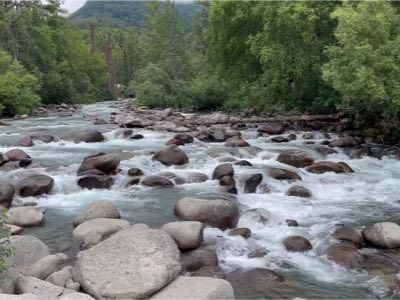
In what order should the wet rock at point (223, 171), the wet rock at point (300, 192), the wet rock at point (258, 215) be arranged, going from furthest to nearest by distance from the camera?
the wet rock at point (223, 171), the wet rock at point (300, 192), the wet rock at point (258, 215)

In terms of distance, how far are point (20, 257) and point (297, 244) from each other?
168 inches

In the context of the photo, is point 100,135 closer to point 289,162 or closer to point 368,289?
point 289,162

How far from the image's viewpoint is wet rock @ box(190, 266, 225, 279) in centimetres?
659

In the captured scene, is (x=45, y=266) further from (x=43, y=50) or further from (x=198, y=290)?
(x=43, y=50)

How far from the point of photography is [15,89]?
26.3 meters

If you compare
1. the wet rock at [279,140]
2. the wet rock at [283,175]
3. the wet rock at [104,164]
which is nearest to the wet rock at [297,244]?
the wet rock at [283,175]

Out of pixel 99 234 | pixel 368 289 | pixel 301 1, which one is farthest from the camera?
pixel 301 1

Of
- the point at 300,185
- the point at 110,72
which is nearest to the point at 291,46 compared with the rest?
the point at 300,185

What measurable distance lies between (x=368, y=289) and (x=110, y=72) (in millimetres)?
54467

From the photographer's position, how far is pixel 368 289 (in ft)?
21.0

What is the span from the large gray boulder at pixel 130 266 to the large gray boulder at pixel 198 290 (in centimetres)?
16

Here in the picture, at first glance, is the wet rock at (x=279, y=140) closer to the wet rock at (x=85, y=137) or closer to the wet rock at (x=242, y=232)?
the wet rock at (x=85, y=137)

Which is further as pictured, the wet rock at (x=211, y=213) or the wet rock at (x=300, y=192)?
the wet rock at (x=300, y=192)

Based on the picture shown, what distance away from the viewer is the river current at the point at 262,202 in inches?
272
